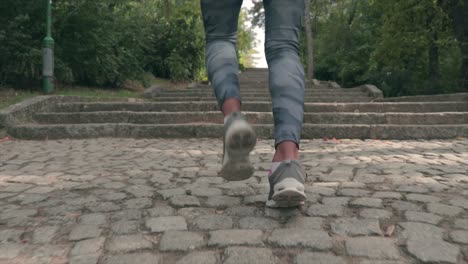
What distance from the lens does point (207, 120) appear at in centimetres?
639

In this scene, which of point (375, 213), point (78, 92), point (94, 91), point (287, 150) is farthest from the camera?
point (94, 91)

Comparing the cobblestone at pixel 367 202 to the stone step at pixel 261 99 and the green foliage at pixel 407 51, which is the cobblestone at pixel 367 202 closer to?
the stone step at pixel 261 99

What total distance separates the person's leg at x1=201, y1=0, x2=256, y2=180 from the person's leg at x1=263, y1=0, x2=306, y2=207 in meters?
0.16

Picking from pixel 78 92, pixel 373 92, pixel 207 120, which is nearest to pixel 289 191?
pixel 207 120

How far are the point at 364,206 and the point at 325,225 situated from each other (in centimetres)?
39

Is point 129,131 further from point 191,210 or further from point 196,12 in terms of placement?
point 196,12

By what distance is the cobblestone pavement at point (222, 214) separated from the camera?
63.5 inches

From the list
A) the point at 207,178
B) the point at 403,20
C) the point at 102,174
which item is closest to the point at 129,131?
the point at 102,174

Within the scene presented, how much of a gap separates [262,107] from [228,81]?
512cm

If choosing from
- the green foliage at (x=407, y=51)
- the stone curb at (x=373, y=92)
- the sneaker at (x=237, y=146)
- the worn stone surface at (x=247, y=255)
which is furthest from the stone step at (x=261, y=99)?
the worn stone surface at (x=247, y=255)

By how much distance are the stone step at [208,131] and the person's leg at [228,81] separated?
3.35 meters

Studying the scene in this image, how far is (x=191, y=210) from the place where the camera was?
7.08 ft

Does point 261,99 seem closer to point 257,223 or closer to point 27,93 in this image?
point 27,93

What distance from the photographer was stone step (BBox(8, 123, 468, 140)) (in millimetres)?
5535
